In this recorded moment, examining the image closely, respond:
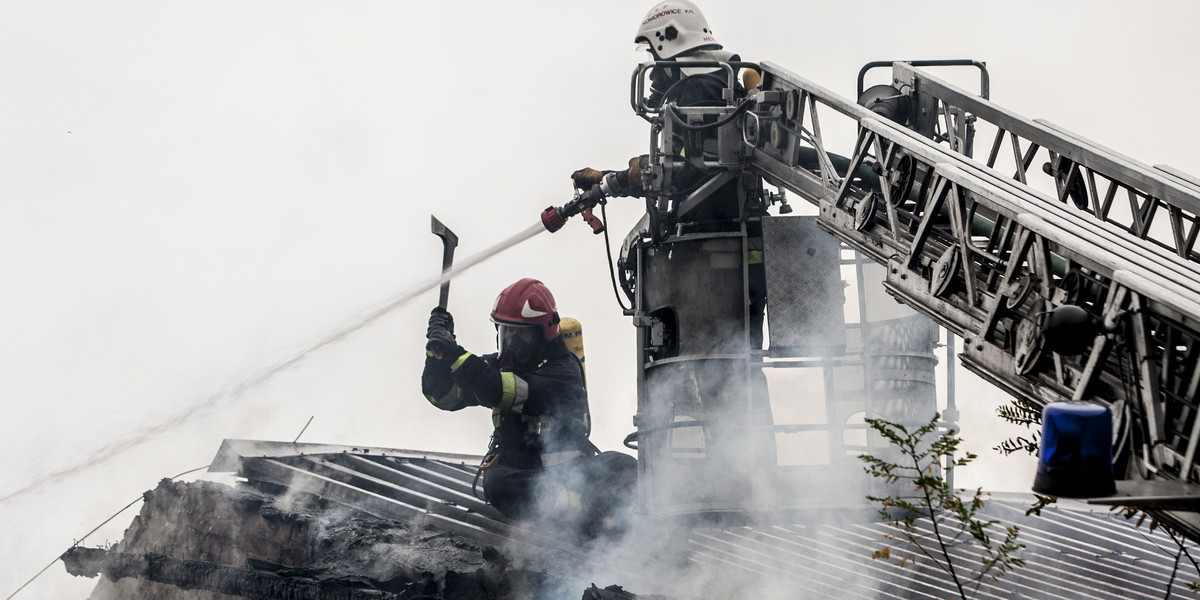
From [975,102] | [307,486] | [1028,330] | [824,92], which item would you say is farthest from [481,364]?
[1028,330]

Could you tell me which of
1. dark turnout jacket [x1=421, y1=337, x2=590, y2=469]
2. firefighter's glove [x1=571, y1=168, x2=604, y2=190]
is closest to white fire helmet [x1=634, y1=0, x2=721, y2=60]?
firefighter's glove [x1=571, y1=168, x2=604, y2=190]

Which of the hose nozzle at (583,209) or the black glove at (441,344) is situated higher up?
the hose nozzle at (583,209)

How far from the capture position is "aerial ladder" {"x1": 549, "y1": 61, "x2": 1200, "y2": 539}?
4.73 m

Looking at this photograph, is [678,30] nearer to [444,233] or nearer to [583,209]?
[583,209]

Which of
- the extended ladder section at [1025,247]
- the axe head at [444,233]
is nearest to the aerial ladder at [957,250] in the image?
the extended ladder section at [1025,247]

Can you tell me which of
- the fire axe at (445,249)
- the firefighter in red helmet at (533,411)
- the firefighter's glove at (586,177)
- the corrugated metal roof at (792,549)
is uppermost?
the firefighter's glove at (586,177)

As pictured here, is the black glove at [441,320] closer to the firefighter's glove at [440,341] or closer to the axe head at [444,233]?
the firefighter's glove at [440,341]

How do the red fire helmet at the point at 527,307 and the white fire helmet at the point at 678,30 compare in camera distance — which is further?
the white fire helmet at the point at 678,30

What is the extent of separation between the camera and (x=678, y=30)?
34.2ft

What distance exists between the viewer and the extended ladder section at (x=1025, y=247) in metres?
4.69

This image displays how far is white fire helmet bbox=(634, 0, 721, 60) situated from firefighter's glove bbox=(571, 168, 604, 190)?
1.32 meters

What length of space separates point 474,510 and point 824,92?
14.9ft

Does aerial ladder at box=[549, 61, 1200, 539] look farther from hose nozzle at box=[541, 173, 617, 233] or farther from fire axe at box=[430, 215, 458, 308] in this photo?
fire axe at box=[430, 215, 458, 308]

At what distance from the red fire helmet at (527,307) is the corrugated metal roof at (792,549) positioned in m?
1.57
